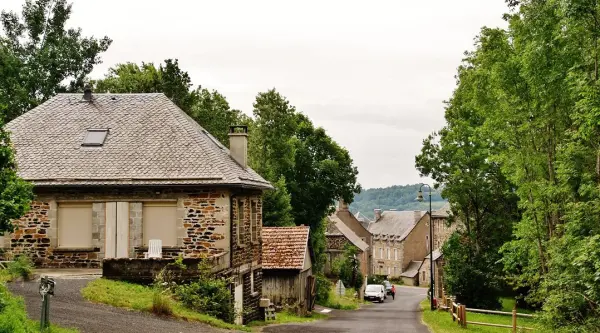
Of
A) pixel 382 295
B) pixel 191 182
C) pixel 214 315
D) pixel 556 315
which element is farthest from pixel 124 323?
pixel 382 295

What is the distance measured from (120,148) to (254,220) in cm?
626

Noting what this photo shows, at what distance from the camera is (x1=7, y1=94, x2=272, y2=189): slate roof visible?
77.7 feet

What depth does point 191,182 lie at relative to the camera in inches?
923

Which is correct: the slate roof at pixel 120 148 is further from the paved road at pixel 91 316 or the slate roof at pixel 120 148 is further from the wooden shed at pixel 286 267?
the wooden shed at pixel 286 267

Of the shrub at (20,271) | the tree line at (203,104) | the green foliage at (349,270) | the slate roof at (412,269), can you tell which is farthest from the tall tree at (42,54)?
the slate roof at (412,269)

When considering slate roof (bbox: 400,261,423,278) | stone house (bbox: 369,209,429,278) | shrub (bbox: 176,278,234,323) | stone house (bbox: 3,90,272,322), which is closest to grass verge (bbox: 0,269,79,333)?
shrub (bbox: 176,278,234,323)

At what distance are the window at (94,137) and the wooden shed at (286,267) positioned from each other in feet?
36.5

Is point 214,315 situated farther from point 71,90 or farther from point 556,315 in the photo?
point 71,90

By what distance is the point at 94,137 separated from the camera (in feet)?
84.8

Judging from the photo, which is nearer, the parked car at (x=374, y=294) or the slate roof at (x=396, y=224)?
the parked car at (x=374, y=294)

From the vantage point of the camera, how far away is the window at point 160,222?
24047mm

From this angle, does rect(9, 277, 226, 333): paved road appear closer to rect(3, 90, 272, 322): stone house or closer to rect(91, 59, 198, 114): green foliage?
rect(3, 90, 272, 322): stone house

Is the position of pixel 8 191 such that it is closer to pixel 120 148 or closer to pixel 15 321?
pixel 15 321

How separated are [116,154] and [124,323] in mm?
9926
